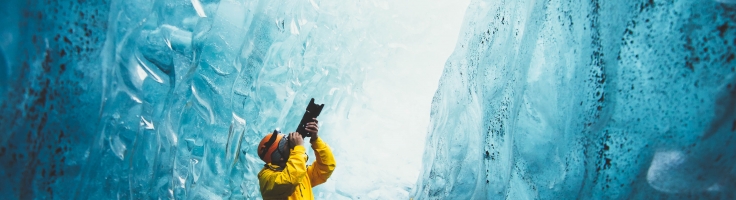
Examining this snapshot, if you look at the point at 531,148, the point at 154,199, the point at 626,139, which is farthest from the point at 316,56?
the point at 626,139

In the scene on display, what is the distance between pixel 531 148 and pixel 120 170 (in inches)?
70.4

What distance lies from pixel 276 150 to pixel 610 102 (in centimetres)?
154

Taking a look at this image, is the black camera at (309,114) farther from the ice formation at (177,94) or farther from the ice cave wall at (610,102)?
the ice cave wall at (610,102)

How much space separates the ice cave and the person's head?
1.72ft

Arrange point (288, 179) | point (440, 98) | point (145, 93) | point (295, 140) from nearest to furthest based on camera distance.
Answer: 1. point (145, 93)
2. point (288, 179)
3. point (295, 140)
4. point (440, 98)

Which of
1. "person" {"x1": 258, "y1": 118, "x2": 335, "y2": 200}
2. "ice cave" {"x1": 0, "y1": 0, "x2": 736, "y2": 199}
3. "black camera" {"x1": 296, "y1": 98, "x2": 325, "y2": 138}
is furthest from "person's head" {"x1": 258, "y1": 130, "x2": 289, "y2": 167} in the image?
"ice cave" {"x1": 0, "y1": 0, "x2": 736, "y2": 199}

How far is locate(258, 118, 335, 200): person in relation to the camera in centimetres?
188

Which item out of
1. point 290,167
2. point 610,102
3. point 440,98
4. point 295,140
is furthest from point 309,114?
point 440,98

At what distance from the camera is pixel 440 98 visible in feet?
11.1

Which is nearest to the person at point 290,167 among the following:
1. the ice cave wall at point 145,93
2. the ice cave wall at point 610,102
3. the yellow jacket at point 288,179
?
the yellow jacket at point 288,179

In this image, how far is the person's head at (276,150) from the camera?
2.03 m

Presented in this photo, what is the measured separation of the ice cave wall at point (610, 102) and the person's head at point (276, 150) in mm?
1040

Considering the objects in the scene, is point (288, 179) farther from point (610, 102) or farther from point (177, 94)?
point (610, 102)

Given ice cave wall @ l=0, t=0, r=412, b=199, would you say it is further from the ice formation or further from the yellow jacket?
the yellow jacket
